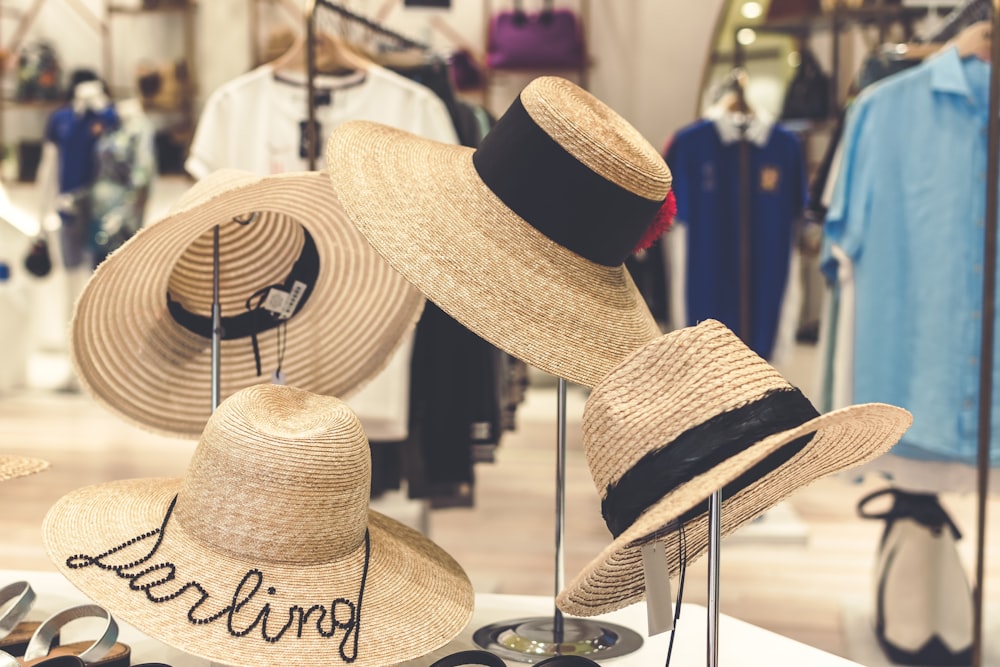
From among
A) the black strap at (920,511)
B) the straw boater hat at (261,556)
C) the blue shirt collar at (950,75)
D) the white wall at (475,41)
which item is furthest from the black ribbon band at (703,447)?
the white wall at (475,41)

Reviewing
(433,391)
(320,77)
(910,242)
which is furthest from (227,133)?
(910,242)

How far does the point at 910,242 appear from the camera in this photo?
2.36 meters

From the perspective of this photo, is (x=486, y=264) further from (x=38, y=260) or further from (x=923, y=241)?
(x=923, y=241)

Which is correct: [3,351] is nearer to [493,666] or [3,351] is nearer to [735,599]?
[735,599]

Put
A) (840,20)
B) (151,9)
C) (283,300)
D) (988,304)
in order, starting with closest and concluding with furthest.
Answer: (283,300), (988,304), (840,20), (151,9)

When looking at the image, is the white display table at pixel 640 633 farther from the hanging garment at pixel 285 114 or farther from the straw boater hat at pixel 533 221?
the hanging garment at pixel 285 114

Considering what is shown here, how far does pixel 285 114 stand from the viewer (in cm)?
248

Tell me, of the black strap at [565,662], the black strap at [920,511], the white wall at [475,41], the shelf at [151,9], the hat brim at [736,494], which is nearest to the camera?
the hat brim at [736,494]

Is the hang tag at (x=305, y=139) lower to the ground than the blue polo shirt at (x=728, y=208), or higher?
higher

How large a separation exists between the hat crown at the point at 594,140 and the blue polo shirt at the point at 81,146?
15.8 feet

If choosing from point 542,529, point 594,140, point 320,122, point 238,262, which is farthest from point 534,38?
point 594,140

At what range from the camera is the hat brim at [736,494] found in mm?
857

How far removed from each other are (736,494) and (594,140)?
0.38 m

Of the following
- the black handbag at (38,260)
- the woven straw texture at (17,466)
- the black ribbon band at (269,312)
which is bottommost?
the black handbag at (38,260)
